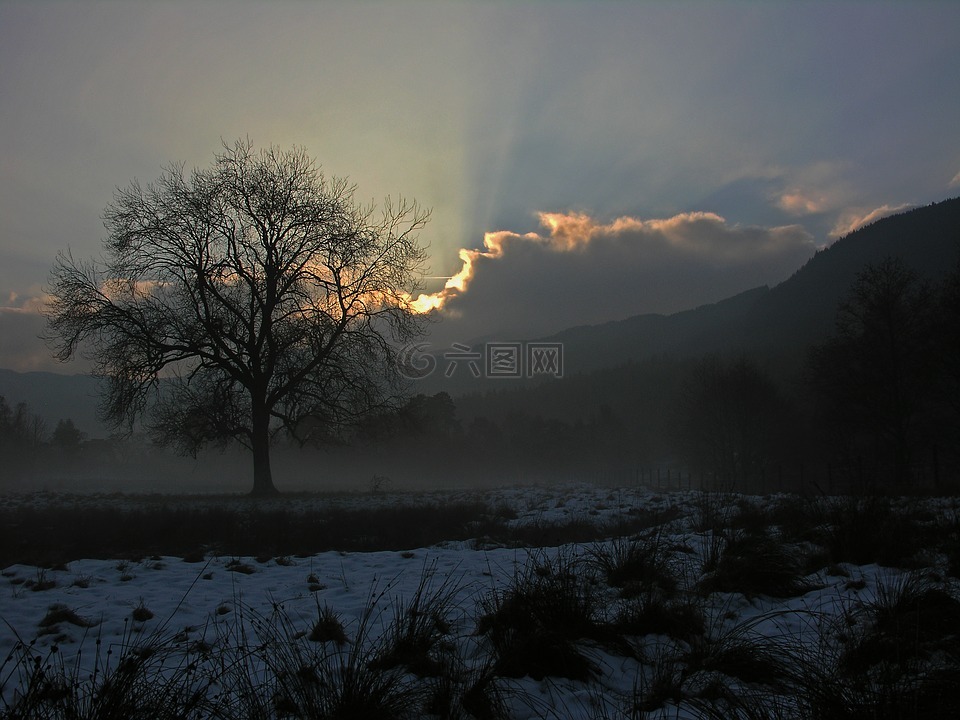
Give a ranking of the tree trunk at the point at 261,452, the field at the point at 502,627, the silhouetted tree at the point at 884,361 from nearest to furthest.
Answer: the field at the point at 502,627 < the tree trunk at the point at 261,452 < the silhouetted tree at the point at 884,361

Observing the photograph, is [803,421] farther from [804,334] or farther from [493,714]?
[804,334]

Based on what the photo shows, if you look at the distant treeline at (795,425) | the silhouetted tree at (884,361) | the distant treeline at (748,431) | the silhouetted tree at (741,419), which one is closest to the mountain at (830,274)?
the distant treeline at (748,431)

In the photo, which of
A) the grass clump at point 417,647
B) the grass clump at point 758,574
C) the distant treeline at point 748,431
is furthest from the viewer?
the distant treeline at point 748,431

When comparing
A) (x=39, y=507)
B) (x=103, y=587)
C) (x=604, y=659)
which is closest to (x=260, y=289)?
(x=39, y=507)

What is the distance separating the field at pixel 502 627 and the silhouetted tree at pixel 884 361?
2284cm

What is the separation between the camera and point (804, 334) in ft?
360

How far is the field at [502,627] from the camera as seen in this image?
2.69 m

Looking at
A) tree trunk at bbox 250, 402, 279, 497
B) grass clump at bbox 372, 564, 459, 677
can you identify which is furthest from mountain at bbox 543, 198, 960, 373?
grass clump at bbox 372, 564, 459, 677

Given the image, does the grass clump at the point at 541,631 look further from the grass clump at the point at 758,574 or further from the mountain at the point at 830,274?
the mountain at the point at 830,274

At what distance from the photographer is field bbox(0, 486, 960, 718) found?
2.69 metres

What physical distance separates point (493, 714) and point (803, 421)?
58.0m

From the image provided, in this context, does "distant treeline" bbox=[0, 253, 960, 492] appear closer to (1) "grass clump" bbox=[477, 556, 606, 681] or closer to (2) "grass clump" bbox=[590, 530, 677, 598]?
(2) "grass clump" bbox=[590, 530, 677, 598]

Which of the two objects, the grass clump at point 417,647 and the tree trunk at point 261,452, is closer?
the grass clump at point 417,647

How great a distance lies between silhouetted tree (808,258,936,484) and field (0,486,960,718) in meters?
22.8
